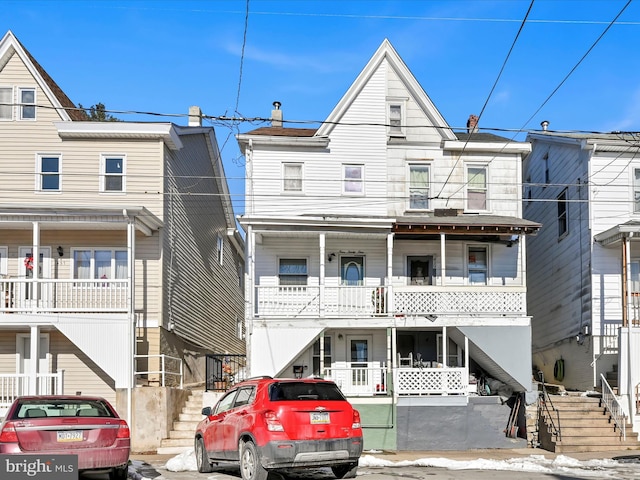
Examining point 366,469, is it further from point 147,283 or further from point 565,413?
point 147,283

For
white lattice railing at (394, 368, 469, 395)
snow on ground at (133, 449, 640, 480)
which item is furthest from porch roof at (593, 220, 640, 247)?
snow on ground at (133, 449, 640, 480)

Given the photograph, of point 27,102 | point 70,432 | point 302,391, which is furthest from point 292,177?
point 70,432

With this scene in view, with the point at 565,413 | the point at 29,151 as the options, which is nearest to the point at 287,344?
the point at 565,413

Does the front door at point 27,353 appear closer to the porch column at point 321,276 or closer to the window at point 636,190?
the porch column at point 321,276

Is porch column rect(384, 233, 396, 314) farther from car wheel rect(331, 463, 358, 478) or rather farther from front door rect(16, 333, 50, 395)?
car wheel rect(331, 463, 358, 478)

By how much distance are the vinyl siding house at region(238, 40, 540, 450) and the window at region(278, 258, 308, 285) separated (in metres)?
0.04

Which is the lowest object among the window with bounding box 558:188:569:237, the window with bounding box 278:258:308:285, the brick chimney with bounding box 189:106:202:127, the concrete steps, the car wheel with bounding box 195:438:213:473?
the concrete steps

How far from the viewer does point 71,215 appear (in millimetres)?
22875

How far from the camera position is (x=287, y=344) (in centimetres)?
2350

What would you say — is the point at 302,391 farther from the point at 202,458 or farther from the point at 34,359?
the point at 34,359

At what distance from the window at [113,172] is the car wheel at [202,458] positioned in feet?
39.3

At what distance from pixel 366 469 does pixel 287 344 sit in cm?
778

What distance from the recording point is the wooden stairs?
69.7ft

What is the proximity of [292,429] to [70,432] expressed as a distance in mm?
3253
